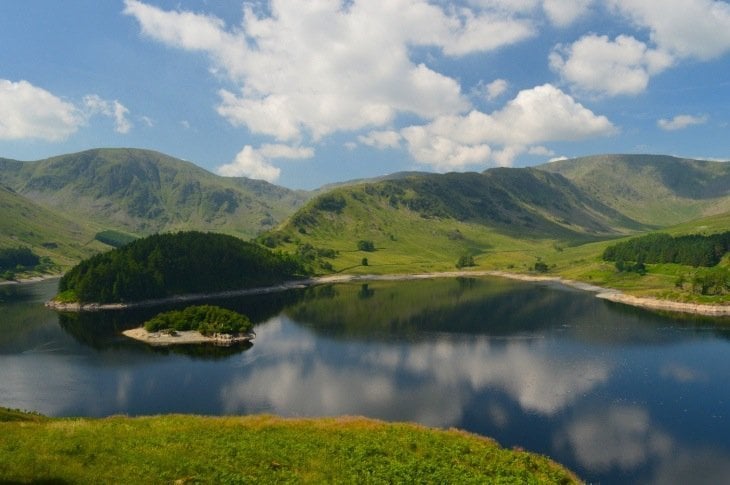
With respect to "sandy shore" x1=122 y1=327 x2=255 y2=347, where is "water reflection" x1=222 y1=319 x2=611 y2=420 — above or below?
below

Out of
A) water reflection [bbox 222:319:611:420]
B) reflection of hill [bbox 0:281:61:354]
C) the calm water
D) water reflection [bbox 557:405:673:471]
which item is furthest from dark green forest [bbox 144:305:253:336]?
water reflection [bbox 557:405:673:471]

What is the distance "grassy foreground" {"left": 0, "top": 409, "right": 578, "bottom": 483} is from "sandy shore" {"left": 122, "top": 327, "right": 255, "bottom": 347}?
297 feet

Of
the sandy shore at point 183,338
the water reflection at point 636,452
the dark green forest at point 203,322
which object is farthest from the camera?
the dark green forest at point 203,322

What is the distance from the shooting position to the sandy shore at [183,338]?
14025 centimetres

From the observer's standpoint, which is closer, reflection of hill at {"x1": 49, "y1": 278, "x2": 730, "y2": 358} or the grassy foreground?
the grassy foreground

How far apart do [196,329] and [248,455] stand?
369 feet

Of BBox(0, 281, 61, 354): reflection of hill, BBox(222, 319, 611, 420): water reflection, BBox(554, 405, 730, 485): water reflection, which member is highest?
→ BBox(0, 281, 61, 354): reflection of hill

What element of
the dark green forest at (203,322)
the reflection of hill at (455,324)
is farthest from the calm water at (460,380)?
the dark green forest at (203,322)

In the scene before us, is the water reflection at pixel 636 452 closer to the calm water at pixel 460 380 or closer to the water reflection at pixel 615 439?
the water reflection at pixel 615 439

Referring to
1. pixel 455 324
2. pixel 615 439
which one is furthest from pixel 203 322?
pixel 615 439

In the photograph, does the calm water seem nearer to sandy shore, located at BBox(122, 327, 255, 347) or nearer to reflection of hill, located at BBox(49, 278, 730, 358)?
reflection of hill, located at BBox(49, 278, 730, 358)

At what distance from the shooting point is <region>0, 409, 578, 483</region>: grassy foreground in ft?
109

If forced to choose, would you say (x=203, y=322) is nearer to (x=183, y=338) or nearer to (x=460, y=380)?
(x=183, y=338)

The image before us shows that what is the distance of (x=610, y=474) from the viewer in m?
64.8
